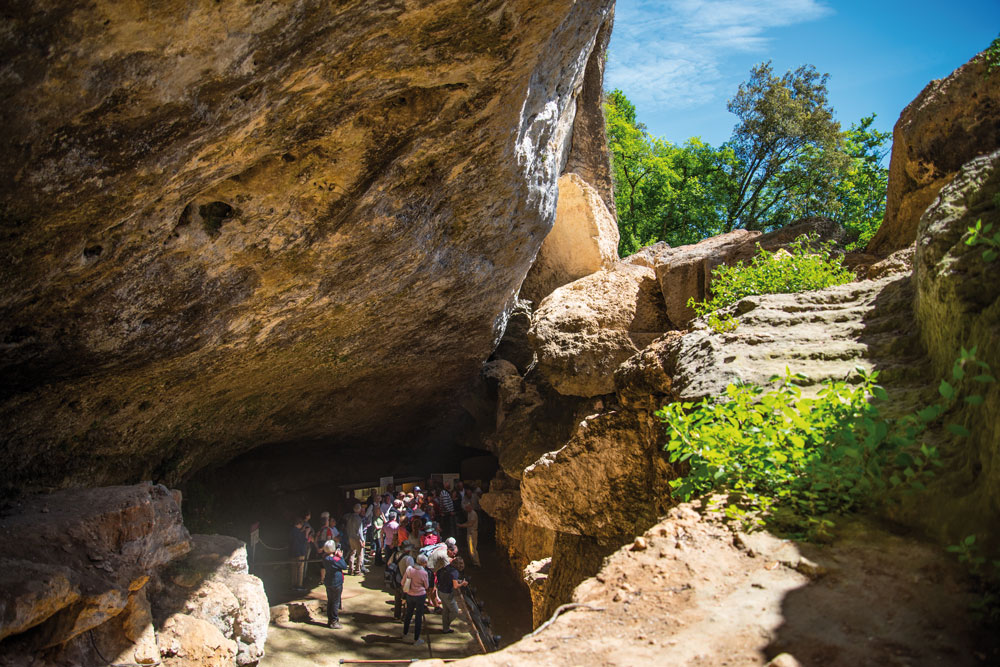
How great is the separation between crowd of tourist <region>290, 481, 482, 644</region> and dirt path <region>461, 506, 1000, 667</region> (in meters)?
6.35

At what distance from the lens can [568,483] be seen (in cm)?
718

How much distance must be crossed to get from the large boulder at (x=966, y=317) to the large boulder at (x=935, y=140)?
3.61m

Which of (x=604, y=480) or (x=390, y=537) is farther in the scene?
(x=390, y=537)

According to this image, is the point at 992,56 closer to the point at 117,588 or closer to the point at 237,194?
the point at 237,194

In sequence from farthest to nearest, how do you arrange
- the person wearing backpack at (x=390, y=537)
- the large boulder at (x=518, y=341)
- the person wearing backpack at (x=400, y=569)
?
the large boulder at (x=518, y=341) → the person wearing backpack at (x=390, y=537) → the person wearing backpack at (x=400, y=569)

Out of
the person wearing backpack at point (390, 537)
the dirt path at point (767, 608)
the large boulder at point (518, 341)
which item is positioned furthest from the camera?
the large boulder at point (518, 341)

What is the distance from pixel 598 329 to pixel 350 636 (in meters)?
5.98

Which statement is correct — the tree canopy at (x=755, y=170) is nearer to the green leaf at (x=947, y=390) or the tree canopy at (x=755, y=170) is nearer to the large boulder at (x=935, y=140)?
the large boulder at (x=935, y=140)

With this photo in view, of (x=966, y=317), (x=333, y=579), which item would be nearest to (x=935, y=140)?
(x=966, y=317)

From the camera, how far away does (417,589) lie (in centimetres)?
909

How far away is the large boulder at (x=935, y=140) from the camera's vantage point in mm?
7660

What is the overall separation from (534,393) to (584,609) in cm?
1096

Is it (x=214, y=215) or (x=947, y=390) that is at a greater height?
(x=214, y=215)

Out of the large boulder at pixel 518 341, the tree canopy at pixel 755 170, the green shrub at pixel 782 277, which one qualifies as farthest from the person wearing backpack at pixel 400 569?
the tree canopy at pixel 755 170
